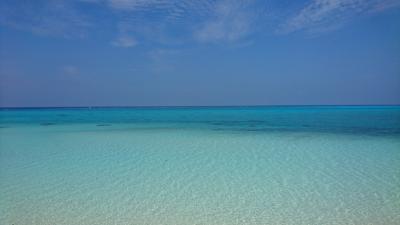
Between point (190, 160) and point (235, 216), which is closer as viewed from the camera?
point (235, 216)

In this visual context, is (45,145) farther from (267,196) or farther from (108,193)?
(267,196)

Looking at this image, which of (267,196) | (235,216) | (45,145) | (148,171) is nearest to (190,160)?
(148,171)

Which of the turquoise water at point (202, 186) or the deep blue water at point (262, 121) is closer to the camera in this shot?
the turquoise water at point (202, 186)

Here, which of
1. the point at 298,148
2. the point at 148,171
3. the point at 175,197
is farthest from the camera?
the point at 298,148

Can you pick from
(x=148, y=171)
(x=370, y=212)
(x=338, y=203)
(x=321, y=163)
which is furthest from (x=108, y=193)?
(x=321, y=163)

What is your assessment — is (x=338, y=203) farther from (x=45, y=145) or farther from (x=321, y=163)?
(x=45, y=145)

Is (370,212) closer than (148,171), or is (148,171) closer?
(370,212)

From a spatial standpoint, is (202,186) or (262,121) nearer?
(202,186)

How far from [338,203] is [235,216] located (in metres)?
1.80

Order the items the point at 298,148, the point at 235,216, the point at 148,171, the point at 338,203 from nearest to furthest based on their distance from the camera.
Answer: the point at 235,216 → the point at 338,203 → the point at 148,171 → the point at 298,148

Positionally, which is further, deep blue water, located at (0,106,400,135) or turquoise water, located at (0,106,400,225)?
deep blue water, located at (0,106,400,135)

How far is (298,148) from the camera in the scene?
1024cm

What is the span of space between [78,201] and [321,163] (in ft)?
19.7

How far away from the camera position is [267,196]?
5219 millimetres
